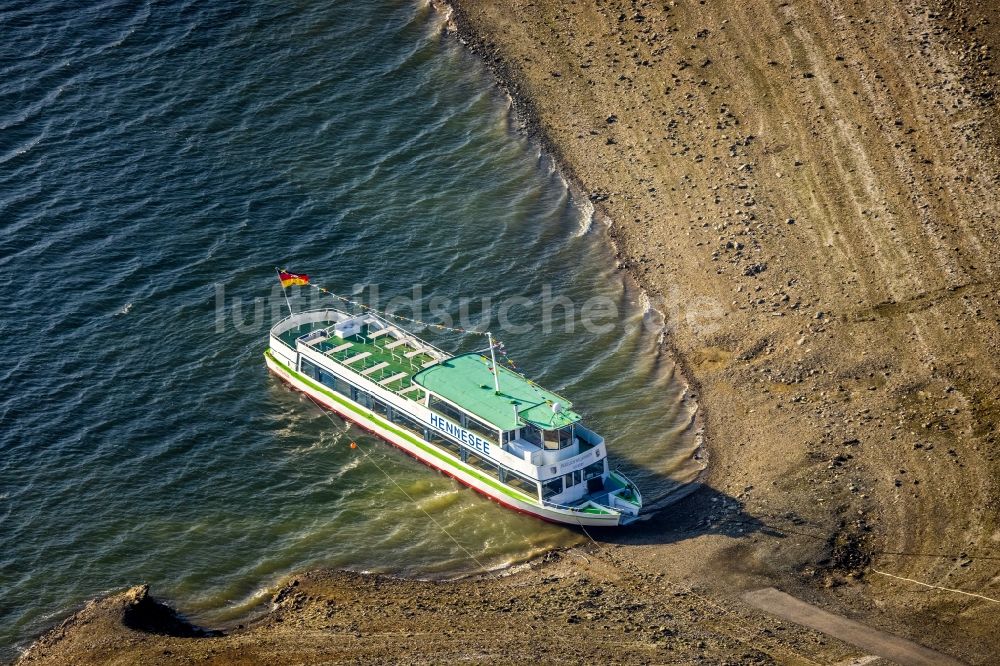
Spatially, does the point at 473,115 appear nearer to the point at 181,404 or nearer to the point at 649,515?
the point at 181,404

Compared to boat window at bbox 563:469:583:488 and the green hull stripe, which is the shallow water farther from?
boat window at bbox 563:469:583:488

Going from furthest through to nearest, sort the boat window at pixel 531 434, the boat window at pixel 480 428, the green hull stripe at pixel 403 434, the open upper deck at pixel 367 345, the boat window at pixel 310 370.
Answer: the boat window at pixel 310 370
the open upper deck at pixel 367 345
the boat window at pixel 480 428
the green hull stripe at pixel 403 434
the boat window at pixel 531 434

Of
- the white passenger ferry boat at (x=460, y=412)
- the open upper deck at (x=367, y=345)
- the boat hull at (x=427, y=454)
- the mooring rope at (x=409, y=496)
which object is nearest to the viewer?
the mooring rope at (x=409, y=496)

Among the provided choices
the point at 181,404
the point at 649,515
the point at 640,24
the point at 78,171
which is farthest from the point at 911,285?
the point at 78,171

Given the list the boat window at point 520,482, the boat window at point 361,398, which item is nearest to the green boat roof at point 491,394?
the boat window at point 520,482

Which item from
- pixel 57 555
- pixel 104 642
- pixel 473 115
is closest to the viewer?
pixel 104 642

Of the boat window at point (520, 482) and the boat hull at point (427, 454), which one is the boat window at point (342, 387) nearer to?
the boat hull at point (427, 454)
